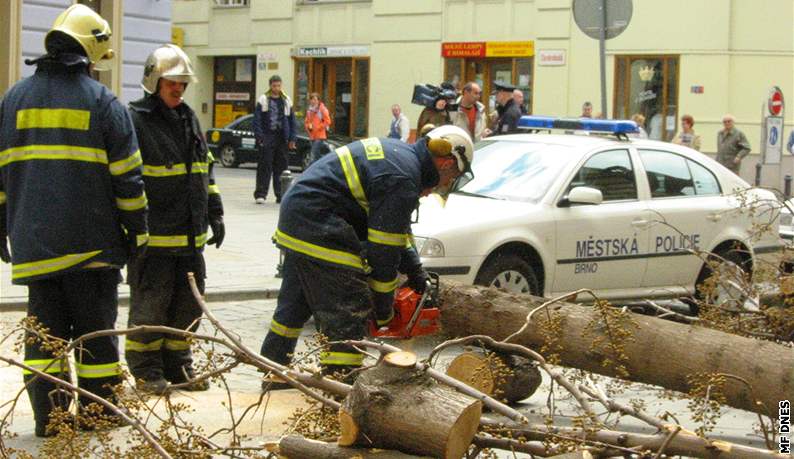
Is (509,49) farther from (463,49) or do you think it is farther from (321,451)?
(321,451)

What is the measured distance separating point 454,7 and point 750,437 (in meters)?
28.7

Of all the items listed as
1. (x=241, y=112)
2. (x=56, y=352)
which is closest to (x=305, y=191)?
A: (x=56, y=352)

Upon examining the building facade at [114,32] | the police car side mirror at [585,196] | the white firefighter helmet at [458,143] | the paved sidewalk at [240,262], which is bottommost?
the paved sidewalk at [240,262]

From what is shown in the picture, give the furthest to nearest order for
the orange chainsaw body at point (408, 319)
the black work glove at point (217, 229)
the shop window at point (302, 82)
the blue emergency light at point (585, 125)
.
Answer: the shop window at point (302, 82) < the blue emergency light at point (585, 125) < the black work glove at point (217, 229) < the orange chainsaw body at point (408, 319)

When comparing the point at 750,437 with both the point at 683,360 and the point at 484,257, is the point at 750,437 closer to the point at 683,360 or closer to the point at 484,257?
the point at 683,360

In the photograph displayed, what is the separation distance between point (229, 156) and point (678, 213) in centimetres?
2153

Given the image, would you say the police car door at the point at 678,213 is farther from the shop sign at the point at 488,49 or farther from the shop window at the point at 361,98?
the shop window at the point at 361,98

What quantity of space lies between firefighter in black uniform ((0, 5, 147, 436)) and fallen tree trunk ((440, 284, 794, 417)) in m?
2.18

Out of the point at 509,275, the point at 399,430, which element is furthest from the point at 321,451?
the point at 509,275

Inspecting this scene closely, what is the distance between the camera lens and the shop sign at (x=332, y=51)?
3709cm

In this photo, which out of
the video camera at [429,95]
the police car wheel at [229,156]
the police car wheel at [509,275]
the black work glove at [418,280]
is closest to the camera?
the black work glove at [418,280]

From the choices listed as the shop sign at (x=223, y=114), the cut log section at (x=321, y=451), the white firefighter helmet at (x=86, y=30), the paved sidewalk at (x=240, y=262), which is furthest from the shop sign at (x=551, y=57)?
the cut log section at (x=321, y=451)

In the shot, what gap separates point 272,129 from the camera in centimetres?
1980

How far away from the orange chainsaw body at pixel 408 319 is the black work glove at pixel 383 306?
0.64ft
